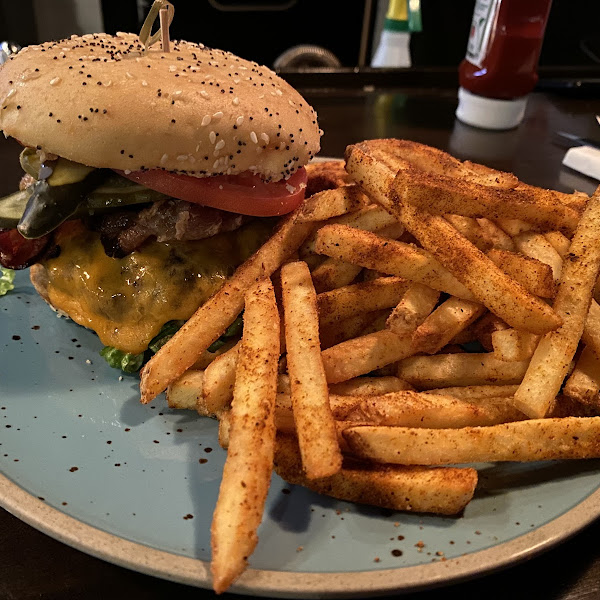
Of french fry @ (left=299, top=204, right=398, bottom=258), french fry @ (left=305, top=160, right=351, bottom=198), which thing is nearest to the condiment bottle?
french fry @ (left=305, top=160, right=351, bottom=198)

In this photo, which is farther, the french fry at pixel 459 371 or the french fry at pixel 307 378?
the french fry at pixel 459 371

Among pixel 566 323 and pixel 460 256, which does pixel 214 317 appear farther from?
pixel 566 323

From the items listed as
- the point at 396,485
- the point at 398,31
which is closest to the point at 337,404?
the point at 396,485

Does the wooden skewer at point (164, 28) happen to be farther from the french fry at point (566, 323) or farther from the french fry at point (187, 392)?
the french fry at point (566, 323)

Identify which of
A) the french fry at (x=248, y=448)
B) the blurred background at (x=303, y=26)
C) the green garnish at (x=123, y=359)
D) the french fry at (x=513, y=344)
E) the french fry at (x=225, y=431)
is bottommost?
the blurred background at (x=303, y=26)

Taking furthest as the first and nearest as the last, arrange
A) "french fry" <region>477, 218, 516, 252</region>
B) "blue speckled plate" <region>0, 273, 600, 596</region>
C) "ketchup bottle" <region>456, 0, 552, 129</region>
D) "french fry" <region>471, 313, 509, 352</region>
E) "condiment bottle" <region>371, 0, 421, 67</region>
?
1. "condiment bottle" <region>371, 0, 421, 67</region>
2. "ketchup bottle" <region>456, 0, 552, 129</region>
3. "french fry" <region>477, 218, 516, 252</region>
4. "french fry" <region>471, 313, 509, 352</region>
5. "blue speckled plate" <region>0, 273, 600, 596</region>

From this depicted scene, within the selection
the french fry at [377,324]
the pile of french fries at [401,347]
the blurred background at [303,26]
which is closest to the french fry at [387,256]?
the pile of french fries at [401,347]

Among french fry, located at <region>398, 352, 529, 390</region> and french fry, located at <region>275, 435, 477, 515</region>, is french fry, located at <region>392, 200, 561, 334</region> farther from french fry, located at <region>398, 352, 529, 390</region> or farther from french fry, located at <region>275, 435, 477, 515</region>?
french fry, located at <region>275, 435, 477, 515</region>
